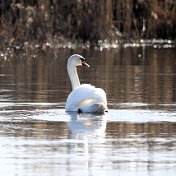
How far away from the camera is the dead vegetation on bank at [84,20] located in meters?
30.8


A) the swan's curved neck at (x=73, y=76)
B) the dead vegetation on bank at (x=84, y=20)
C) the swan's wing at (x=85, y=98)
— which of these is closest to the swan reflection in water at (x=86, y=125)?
the swan's wing at (x=85, y=98)

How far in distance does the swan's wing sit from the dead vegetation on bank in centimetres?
1545

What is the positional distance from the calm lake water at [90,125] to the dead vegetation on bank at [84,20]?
6.82 m

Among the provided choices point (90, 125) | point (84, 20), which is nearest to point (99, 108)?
point (90, 125)

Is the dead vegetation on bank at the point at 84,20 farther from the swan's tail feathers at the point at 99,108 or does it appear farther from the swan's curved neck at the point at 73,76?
the swan's tail feathers at the point at 99,108

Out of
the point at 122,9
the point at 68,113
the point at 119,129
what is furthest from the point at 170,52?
the point at 119,129

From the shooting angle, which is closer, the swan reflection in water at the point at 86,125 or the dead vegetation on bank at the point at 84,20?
the swan reflection in water at the point at 86,125

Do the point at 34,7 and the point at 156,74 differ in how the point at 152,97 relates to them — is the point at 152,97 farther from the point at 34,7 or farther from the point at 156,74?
the point at 34,7

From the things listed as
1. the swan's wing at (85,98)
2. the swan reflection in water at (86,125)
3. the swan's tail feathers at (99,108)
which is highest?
the swan's wing at (85,98)

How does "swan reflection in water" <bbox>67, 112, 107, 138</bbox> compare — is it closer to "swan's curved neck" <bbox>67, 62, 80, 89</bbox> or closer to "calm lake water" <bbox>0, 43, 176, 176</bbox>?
"calm lake water" <bbox>0, 43, 176, 176</bbox>

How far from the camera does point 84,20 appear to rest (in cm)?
3250

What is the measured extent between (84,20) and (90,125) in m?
20.0

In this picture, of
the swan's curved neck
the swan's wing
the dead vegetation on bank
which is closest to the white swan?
the swan's wing

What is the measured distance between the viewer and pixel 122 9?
32.9 m
